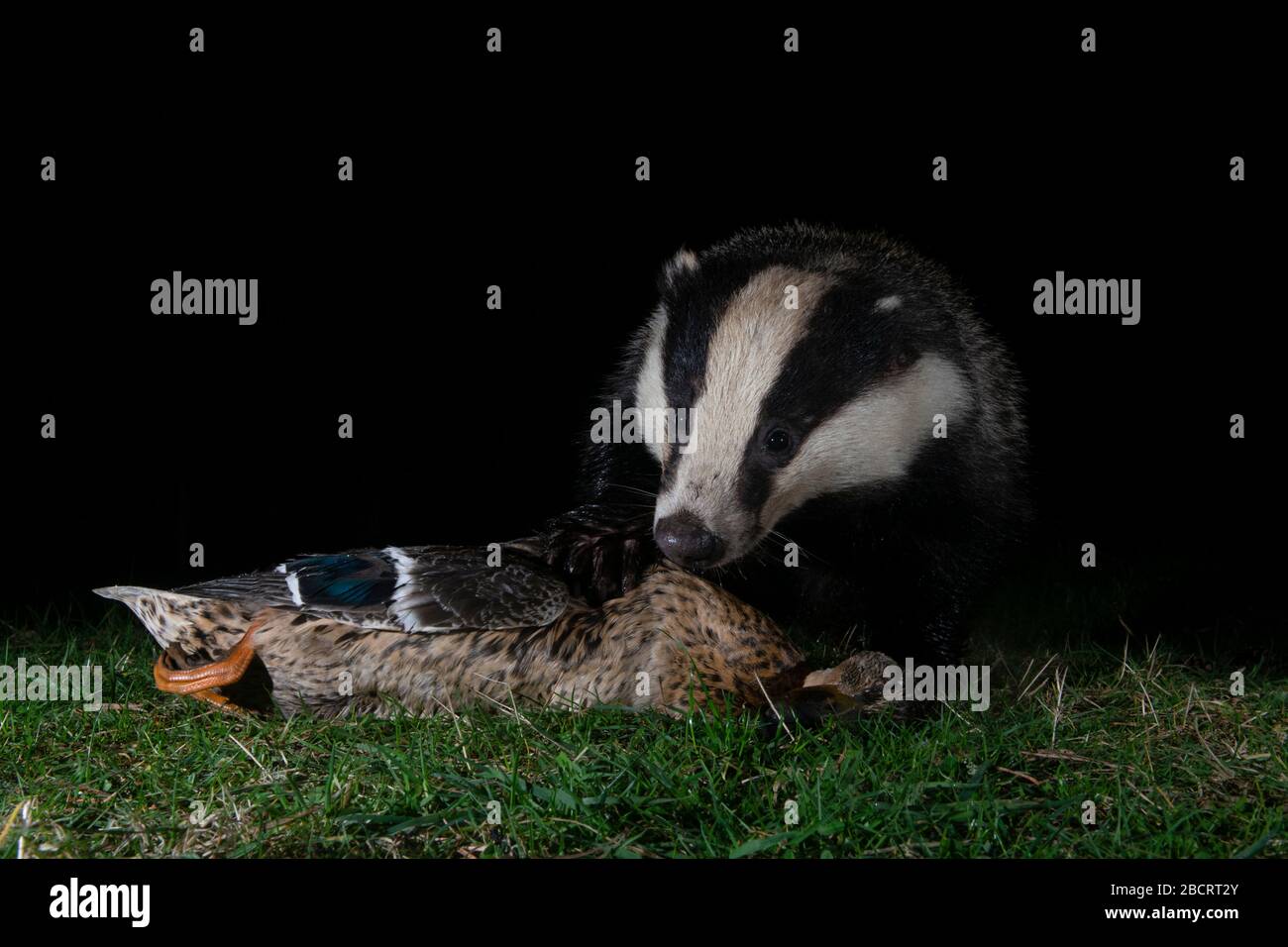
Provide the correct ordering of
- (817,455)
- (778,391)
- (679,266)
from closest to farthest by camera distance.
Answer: (778,391) < (817,455) < (679,266)

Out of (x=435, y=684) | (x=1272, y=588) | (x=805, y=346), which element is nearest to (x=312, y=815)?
(x=435, y=684)

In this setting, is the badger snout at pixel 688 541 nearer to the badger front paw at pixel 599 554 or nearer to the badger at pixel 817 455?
the badger at pixel 817 455

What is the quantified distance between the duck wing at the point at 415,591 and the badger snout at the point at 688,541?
320mm

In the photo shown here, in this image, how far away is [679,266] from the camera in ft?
13.1

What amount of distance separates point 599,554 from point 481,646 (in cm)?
52

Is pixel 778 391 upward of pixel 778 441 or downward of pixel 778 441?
upward

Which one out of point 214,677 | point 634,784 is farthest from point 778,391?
point 214,677

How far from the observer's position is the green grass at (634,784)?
2.49 m

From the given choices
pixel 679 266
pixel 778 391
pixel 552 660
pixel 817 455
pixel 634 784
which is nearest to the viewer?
pixel 634 784

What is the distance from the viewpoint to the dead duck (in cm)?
317

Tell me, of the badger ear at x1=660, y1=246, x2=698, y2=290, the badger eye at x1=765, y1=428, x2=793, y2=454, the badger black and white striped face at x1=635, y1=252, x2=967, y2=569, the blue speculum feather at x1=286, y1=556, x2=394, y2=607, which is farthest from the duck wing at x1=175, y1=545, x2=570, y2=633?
the badger ear at x1=660, y1=246, x2=698, y2=290

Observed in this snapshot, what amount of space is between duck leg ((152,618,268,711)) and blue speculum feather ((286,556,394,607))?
18cm

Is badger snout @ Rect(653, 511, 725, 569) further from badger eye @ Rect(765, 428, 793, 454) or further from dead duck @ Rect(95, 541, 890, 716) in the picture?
badger eye @ Rect(765, 428, 793, 454)

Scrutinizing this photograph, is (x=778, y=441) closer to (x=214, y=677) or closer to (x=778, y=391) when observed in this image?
(x=778, y=391)
